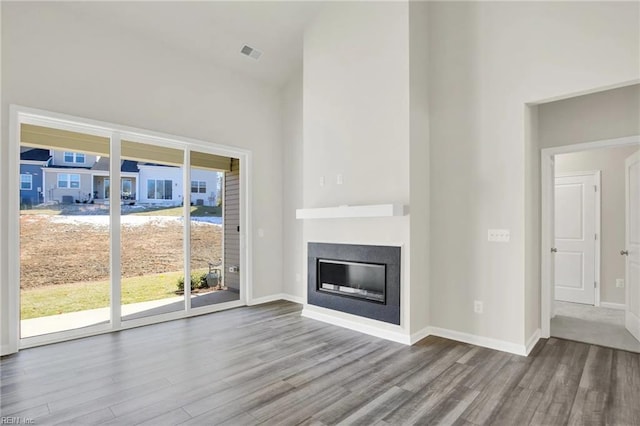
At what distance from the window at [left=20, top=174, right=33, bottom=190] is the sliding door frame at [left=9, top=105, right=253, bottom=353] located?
9cm

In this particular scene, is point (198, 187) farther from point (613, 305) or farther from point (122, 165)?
point (613, 305)

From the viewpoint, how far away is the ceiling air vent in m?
4.93

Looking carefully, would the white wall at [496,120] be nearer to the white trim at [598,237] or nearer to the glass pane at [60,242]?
the white trim at [598,237]

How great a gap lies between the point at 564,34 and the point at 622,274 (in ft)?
13.2

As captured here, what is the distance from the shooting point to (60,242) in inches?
151

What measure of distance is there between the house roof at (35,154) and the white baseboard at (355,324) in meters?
3.67

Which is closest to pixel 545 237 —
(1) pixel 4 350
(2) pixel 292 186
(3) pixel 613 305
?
(3) pixel 613 305

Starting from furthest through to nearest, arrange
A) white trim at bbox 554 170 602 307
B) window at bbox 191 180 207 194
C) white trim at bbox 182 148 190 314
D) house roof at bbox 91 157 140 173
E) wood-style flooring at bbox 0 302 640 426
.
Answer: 1. white trim at bbox 554 170 602 307
2. window at bbox 191 180 207 194
3. white trim at bbox 182 148 190 314
4. house roof at bbox 91 157 140 173
5. wood-style flooring at bbox 0 302 640 426

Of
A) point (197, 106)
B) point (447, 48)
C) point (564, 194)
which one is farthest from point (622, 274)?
point (197, 106)

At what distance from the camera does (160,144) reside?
464 cm

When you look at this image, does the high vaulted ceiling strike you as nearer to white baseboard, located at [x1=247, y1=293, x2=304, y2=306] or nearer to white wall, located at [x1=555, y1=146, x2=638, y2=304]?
white baseboard, located at [x1=247, y1=293, x2=304, y2=306]

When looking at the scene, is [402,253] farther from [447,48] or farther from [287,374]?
[447,48]

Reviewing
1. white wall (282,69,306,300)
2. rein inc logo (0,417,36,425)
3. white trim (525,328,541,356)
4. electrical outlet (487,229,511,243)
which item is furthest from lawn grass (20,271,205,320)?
white trim (525,328,541,356)

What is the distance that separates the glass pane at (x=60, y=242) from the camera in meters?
3.60
